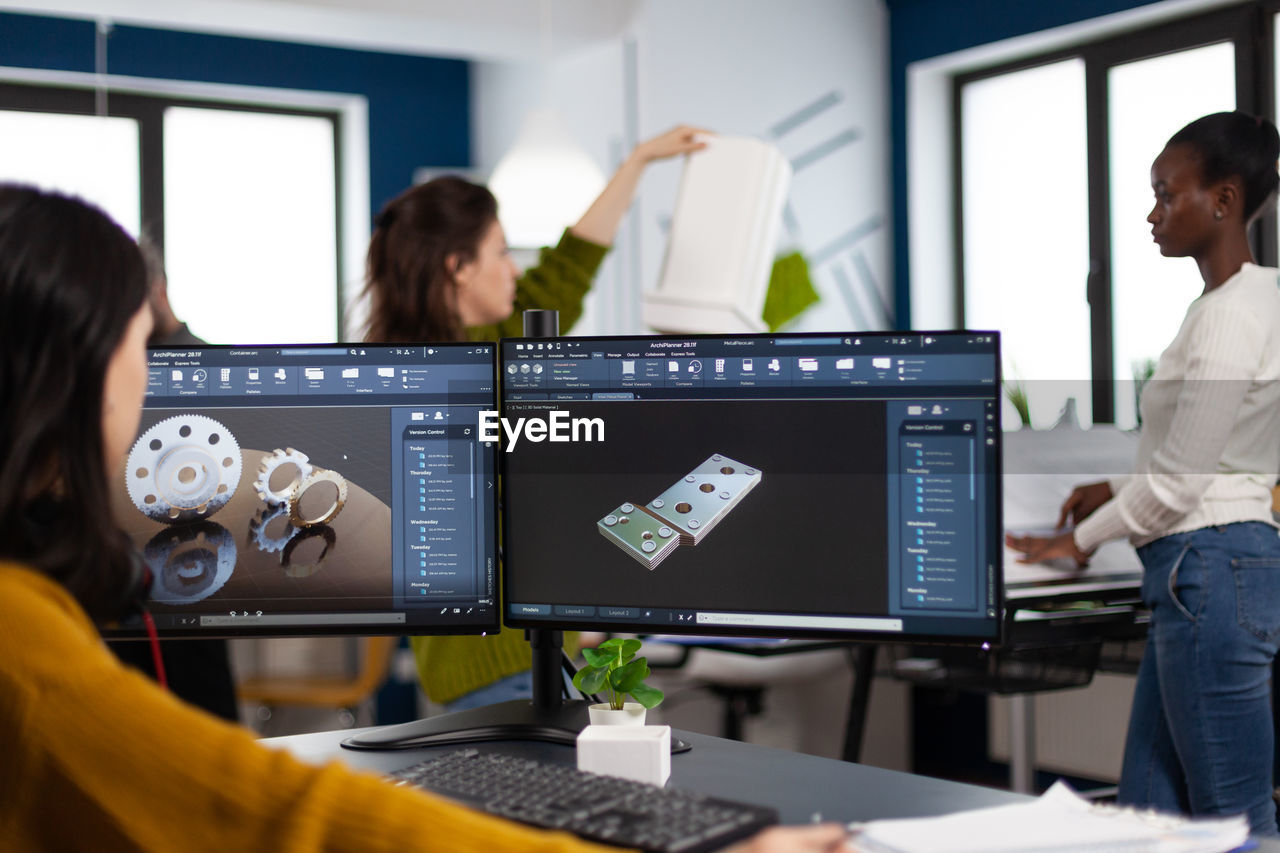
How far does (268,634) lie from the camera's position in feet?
4.52

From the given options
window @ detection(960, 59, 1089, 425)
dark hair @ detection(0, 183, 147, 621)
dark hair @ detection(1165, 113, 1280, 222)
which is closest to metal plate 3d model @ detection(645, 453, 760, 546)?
dark hair @ detection(0, 183, 147, 621)

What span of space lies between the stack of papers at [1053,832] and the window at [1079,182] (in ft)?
6.59

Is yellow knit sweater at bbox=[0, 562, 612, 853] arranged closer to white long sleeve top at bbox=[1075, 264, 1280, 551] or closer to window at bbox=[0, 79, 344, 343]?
white long sleeve top at bbox=[1075, 264, 1280, 551]

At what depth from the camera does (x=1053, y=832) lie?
0.95 meters

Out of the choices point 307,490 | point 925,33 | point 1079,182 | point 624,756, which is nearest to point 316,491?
point 307,490

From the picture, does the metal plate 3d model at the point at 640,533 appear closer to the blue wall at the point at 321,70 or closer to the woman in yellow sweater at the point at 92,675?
the woman in yellow sweater at the point at 92,675

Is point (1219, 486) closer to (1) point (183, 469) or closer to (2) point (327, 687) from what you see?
(1) point (183, 469)

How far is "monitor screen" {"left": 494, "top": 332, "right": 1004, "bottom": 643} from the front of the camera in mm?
1246

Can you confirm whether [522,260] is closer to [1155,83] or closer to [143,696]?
[1155,83]

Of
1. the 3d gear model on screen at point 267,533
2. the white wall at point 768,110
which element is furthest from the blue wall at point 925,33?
the 3d gear model on screen at point 267,533

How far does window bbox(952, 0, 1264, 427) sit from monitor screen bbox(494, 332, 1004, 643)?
69.2 inches

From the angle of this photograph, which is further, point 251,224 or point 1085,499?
point 251,224

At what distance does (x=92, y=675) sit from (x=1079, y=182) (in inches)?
151

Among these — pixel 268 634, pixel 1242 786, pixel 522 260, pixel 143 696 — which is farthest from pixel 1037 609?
pixel 522 260
